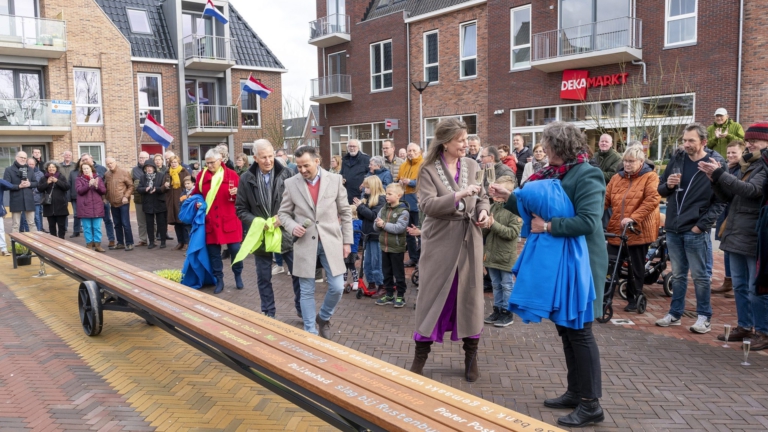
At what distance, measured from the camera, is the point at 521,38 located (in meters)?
21.1

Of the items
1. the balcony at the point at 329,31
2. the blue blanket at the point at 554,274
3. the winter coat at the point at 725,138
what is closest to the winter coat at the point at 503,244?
the blue blanket at the point at 554,274

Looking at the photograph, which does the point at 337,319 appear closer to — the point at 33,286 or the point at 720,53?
the point at 33,286

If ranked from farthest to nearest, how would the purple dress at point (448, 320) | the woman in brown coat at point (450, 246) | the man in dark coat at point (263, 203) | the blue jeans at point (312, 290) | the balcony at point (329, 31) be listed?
the balcony at point (329, 31) → the man in dark coat at point (263, 203) → the blue jeans at point (312, 290) → the purple dress at point (448, 320) → the woman in brown coat at point (450, 246)

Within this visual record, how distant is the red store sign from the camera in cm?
1884

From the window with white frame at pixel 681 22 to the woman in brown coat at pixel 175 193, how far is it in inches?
581

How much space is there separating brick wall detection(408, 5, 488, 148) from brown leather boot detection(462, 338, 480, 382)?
18760 millimetres

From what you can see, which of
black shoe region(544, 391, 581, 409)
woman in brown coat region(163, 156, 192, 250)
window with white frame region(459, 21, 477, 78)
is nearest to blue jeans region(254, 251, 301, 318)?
black shoe region(544, 391, 581, 409)

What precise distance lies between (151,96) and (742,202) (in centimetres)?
2628

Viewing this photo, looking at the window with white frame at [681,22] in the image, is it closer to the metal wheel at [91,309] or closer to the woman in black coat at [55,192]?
the woman in black coat at [55,192]

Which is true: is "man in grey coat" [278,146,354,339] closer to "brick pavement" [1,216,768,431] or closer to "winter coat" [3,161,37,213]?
"brick pavement" [1,216,768,431]

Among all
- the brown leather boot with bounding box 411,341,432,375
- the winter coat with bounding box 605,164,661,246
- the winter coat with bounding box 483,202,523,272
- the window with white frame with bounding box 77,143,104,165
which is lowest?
the brown leather boot with bounding box 411,341,432,375

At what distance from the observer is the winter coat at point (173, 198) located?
1209cm

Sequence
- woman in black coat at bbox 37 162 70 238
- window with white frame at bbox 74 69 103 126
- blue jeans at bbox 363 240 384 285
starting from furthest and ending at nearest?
window with white frame at bbox 74 69 103 126 < woman in black coat at bbox 37 162 70 238 < blue jeans at bbox 363 240 384 285

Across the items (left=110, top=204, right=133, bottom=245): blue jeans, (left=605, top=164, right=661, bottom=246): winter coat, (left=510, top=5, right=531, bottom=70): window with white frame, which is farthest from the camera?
(left=510, top=5, right=531, bottom=70): window with white frame
